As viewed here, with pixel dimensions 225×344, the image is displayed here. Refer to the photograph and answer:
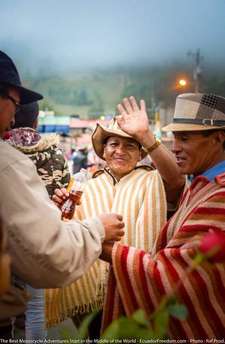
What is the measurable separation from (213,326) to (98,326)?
1.23 meters

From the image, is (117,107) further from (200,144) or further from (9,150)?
(9,150)

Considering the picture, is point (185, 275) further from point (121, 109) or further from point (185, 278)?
point (121, 109)

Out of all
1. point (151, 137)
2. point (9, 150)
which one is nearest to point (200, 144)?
point (151, 137)

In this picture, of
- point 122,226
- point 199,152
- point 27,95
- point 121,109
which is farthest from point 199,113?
point 27,95

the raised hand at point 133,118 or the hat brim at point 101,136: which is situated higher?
the raised hand at point 133,118

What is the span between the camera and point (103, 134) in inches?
136

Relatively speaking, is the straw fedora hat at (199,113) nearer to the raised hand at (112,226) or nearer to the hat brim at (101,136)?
the hat brim at (101,136)

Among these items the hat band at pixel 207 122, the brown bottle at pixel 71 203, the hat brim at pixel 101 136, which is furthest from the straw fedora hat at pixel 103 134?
the hat band at pixel 207 122

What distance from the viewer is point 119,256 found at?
7.02 ft

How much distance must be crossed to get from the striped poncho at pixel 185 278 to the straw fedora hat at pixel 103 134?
1.28m

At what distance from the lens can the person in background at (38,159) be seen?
132 inches


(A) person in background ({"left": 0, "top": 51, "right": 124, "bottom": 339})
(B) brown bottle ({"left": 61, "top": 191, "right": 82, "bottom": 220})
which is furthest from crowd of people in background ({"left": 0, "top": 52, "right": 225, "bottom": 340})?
(B) brown bottle ({"left": 61, "top": 191, "right": 82, "bottom": 220})

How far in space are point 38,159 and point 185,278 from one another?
5.85 ft

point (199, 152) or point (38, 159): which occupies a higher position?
point (199, 152)
